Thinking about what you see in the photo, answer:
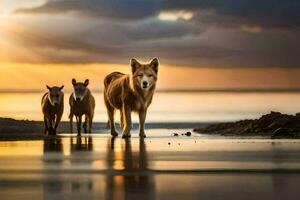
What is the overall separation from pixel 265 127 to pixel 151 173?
41.4 feet

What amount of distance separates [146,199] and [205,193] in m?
0.73

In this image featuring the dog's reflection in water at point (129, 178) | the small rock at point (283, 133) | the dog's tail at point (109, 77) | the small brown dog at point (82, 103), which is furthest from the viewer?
the small brown dog at point (82, 103)

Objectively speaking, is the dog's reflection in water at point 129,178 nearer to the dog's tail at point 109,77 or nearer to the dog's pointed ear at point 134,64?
the dog's pointed ear at point 134,64

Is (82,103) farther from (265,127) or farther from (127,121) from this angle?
(265,127)

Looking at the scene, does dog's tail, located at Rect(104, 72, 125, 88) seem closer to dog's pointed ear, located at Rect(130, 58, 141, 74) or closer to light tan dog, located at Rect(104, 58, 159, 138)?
light tan dog, located at Rect(104, 58, 159, 138)

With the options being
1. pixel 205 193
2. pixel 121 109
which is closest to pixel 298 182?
pixel 205 193

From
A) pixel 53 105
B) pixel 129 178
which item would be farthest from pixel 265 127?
pixel 129 178

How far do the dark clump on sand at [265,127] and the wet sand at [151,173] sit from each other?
502 centimetres

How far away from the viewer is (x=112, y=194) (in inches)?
281

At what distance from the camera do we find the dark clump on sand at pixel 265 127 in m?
19.4

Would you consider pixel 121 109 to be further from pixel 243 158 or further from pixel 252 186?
pixel 252 186

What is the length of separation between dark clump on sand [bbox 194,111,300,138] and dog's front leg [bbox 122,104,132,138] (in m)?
2.83

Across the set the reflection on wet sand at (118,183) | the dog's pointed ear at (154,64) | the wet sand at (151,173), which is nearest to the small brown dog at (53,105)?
the dog's pointed ear at (154,64)

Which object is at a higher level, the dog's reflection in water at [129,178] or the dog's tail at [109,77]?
the dog's tail at [109,77]
